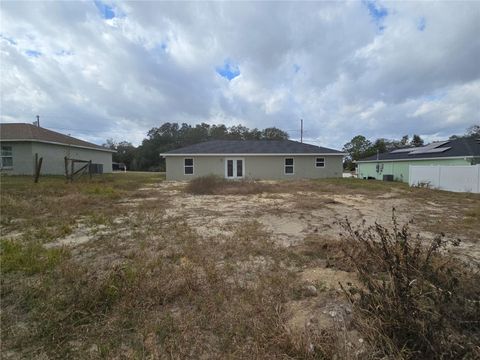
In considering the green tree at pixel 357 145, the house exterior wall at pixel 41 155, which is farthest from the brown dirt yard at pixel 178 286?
the green tree at pixel 357 145

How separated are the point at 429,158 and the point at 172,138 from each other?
4318 centimetres

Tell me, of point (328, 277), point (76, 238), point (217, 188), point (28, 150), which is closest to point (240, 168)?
point (217, 188)

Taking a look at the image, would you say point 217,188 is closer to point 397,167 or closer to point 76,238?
point 76,238

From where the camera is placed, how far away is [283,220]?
6.73m

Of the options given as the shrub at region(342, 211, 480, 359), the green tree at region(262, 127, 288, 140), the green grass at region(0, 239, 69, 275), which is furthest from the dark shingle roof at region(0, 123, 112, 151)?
the green tree at region(262, 127, 288, 140)

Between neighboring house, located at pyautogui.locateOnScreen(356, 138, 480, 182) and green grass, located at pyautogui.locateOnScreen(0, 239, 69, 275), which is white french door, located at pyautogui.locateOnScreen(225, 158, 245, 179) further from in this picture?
green grass, located at pyautogui.locateOnScreen(0, 239, 69, 275)

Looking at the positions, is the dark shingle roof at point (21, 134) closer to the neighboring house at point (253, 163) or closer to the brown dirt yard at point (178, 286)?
the neighboring house at point (253, 163)

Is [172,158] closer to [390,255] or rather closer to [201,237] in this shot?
[201,237]

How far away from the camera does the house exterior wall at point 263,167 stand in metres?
20.4

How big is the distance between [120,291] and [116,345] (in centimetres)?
75

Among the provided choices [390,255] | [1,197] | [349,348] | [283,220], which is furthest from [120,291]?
[1,197]

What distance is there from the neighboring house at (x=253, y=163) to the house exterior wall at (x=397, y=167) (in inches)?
208

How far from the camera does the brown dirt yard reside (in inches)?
83.7

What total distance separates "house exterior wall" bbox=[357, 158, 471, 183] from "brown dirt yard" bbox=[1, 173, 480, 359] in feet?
45.1
